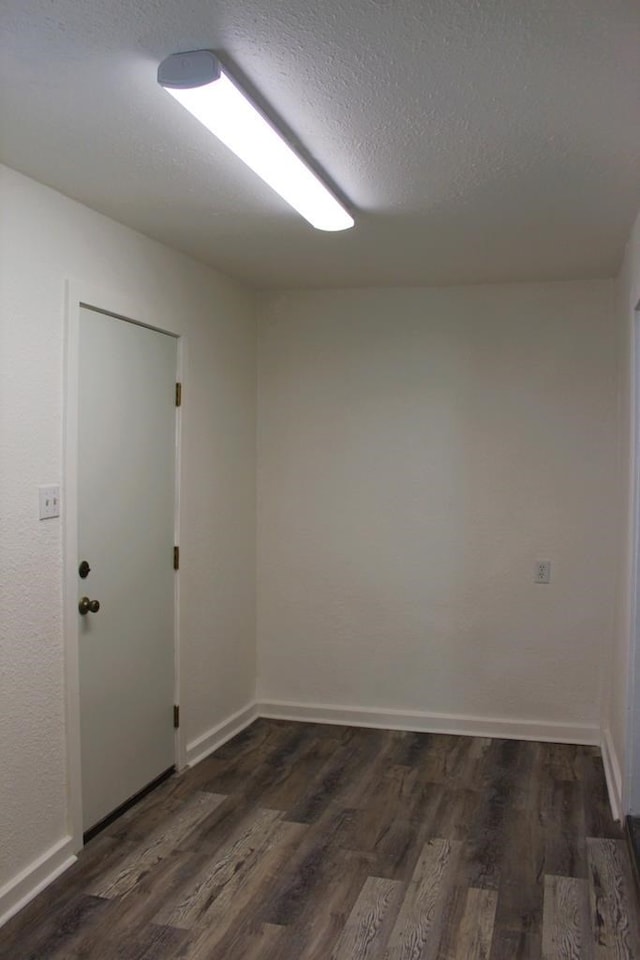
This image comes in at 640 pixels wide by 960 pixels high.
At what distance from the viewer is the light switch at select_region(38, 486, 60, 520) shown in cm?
282

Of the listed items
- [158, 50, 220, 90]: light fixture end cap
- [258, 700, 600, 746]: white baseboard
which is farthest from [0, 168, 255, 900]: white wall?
[258, 700, 600, 746]: white baseboard

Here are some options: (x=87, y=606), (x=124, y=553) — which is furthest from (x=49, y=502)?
(x=124, y=553)

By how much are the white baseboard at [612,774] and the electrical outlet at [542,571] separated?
0.81 meters

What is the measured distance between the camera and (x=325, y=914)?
2662 millimetres

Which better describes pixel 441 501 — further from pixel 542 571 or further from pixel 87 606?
pixel 87 606

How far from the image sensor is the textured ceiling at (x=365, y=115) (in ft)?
5.65

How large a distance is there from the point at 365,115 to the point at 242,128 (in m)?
0.33

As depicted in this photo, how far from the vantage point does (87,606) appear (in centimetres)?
310

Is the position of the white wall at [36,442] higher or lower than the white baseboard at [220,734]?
higher

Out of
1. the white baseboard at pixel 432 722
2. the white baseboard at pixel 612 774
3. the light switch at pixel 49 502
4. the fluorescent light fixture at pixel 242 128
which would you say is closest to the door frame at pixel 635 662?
the white baseboard at pixel 612 774

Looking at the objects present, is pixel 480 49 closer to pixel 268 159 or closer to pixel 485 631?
pixel 268 159

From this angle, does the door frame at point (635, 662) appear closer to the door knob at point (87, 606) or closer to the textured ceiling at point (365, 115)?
the textured ceiling at point (365, 115)

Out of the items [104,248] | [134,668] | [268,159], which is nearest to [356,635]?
[134,668]

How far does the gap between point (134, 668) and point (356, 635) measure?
1.52 m
